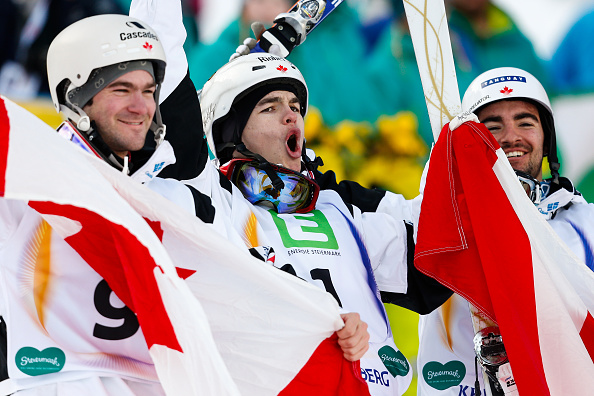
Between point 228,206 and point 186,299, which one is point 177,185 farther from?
point 186,299

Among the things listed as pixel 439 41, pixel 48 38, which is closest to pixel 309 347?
pixel 439 41

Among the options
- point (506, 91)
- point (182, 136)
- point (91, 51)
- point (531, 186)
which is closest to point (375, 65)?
point (506, 91)

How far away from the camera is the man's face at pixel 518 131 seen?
5.13m

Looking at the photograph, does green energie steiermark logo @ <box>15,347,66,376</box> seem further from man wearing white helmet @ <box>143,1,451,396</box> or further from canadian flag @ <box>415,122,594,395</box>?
canadian flag @ <box>415,122,594,395</box>

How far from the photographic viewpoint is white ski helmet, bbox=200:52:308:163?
15.7 feet

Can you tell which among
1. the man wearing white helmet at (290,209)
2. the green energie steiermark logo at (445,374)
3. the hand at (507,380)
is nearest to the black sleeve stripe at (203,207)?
the man wearing white helmet at (290,209)

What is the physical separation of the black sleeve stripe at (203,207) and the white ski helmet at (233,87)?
2.33 ft

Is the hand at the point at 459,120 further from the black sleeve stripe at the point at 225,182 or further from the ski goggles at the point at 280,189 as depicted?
the black sleeve stripe at the point at 225,182

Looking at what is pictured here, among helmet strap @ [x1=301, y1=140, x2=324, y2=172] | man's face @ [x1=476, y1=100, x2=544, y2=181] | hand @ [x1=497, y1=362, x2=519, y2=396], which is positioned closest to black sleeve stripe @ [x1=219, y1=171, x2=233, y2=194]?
helmet strap @ [x1=301, y1=140, x2=324, y2=172]

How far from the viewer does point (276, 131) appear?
475 cm

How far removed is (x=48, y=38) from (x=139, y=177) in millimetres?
3491

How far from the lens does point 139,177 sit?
385 centimetres

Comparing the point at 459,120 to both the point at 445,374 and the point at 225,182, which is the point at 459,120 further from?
the point at 445,374

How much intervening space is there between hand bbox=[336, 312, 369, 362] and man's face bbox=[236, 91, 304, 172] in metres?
1.12
